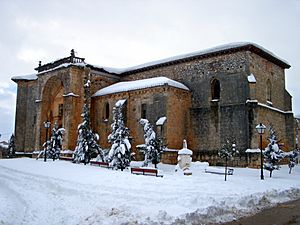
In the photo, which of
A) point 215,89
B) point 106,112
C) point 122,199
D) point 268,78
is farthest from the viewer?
point 106,112

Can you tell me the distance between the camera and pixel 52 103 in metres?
38.6

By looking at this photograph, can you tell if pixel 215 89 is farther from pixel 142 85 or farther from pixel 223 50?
pixel 142 85

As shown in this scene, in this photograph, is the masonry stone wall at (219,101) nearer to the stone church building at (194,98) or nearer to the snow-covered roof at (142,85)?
the stone church building at (194,98)

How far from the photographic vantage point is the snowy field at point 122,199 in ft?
30.2

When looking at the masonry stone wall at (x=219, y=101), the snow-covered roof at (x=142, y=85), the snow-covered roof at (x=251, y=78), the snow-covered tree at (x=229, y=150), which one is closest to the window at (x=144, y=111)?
the snow-covered roof at (x=142, y=85)

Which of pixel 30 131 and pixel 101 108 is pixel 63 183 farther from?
pixel 30 131

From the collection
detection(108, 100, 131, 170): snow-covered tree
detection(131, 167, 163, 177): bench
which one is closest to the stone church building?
detection(108, 100, 131, 170): snow-covered tree

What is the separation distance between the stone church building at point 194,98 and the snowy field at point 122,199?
12878 mm

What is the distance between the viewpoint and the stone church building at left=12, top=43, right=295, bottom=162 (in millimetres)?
28344

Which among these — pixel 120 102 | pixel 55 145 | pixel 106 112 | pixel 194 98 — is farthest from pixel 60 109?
pixel 194 98

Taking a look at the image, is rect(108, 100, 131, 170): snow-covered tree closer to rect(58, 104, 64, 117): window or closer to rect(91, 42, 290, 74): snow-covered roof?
rect(91, 42, 290, 74): snow-covered roof

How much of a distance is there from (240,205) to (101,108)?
24.8 meters

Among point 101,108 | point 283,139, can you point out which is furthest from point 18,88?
point 283,139

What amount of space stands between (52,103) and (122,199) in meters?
29.0
